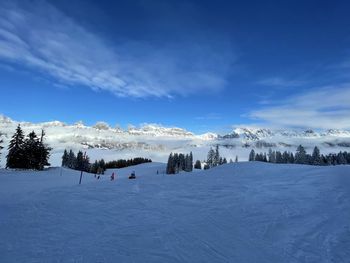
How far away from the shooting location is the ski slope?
38.9 feet

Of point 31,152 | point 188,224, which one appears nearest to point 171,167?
point 31,152

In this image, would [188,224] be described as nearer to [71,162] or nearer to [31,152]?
[31,152]

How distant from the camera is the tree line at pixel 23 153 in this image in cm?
6975

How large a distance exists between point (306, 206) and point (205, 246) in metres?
7.94

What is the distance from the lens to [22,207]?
19.2 meters

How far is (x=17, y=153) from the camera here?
6981cm

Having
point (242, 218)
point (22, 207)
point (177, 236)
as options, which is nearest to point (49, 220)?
point (22, 207)

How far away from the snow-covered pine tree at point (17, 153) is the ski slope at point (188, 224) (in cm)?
5179

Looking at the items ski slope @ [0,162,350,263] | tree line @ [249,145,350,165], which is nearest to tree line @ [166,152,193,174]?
tree line @ [249,145,350,165]

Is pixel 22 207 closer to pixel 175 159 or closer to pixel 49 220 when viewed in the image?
pixel 49 220

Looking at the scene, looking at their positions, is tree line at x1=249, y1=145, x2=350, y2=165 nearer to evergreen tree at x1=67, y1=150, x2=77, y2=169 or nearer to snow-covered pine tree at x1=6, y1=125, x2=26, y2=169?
evergreen tree at x1=67, y1=150, x2=77, y2=169

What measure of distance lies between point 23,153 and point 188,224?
64729 millimetres

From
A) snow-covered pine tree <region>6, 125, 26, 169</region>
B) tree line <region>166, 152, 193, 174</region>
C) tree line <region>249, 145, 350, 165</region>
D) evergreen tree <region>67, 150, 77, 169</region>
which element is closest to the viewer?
snow-covered pine tree <region>6, 125, 26, 169</region>

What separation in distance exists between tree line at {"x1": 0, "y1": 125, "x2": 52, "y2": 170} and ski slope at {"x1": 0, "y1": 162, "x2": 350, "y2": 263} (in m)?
51.8
